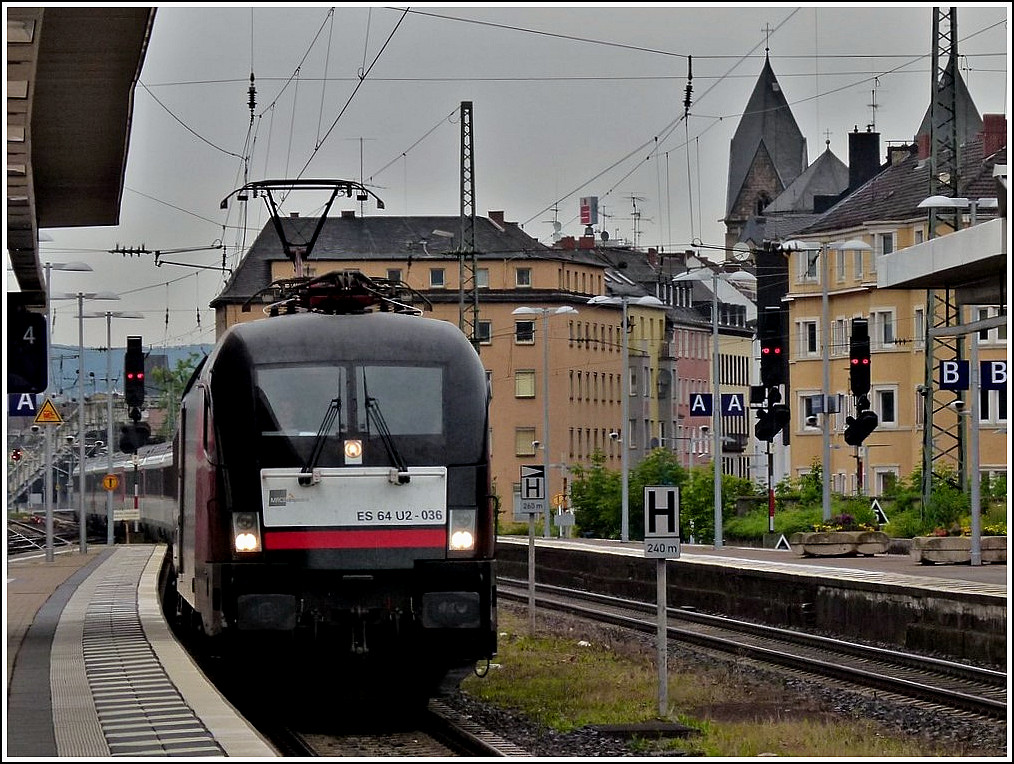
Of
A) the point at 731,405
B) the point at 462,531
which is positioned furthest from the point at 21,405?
the point at 731,405

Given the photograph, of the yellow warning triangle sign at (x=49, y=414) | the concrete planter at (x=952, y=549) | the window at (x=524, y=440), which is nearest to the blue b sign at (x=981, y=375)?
the concrete planter at (x=952, y=549)

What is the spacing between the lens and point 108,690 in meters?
17.2

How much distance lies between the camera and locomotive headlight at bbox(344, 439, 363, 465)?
54.9 ft

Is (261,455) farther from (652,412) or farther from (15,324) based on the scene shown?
(652,412)

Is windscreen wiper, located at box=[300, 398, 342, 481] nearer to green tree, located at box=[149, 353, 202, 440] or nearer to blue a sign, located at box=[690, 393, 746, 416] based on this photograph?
blue a sign, located at box=[690, 393, 746, 416]

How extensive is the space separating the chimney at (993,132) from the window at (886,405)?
11578 millimetres

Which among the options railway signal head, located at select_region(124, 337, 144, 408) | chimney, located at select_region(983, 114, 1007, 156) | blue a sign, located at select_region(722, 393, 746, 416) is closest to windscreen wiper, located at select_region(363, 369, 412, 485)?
railway signal head, located at select_region(124, 337, 144, 408)

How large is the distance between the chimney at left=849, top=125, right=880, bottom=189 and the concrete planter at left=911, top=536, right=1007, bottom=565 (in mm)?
84842

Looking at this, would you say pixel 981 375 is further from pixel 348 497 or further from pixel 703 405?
pixel 703 405

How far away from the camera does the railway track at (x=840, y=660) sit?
1995cm

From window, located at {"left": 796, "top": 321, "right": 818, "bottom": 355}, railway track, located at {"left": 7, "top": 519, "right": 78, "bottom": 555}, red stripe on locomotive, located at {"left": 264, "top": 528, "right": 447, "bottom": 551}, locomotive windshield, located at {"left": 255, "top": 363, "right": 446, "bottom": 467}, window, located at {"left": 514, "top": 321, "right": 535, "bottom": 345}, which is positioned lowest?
railway track, located at {"left": 7, "top": 519, "right": 78, "bottom": 555}

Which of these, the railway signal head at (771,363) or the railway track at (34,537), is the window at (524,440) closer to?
the railway track at (34,537)

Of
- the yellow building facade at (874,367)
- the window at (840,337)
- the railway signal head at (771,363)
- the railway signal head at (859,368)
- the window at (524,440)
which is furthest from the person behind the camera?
the window at (524,440)

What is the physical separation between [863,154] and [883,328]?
124ft
